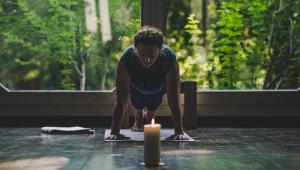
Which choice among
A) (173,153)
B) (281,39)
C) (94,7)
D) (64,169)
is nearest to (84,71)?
(94,7)

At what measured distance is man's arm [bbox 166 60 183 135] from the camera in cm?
387

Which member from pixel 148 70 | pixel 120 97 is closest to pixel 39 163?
pixel 120 97

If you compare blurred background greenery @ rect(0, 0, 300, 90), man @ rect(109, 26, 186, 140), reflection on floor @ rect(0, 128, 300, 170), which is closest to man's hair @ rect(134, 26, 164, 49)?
man @ rect(109, 26, 186, 140)

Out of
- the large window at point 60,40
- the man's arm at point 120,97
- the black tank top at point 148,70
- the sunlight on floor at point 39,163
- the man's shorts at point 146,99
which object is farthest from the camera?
the large window at point 60,40

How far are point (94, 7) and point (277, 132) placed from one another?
7.15 feet

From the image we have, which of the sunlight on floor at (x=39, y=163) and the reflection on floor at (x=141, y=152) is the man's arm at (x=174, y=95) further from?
the sunlight on floor at (x=39, y=163)

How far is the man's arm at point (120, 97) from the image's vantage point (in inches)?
150

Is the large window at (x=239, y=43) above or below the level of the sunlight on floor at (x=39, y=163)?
above

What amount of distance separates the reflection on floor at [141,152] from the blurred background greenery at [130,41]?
118cm

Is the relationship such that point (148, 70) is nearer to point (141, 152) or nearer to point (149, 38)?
point (149, 38)

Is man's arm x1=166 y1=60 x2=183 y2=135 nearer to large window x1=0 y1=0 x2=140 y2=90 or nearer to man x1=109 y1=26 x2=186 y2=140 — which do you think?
man x1=109 y1=26 x2=186 y2=140

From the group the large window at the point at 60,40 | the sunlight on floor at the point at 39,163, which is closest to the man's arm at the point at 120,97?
the sunlight on floor at the point at 39,163

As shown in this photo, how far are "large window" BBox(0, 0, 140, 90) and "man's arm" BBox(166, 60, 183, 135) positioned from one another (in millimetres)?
1437

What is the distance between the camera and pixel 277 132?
4.60 m
